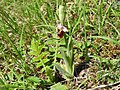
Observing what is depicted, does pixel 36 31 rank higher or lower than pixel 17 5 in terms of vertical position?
lower

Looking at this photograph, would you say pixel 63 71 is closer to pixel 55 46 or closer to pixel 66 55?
pixel 66 55

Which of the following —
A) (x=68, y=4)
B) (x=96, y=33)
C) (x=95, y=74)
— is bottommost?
(x=95, y=74)

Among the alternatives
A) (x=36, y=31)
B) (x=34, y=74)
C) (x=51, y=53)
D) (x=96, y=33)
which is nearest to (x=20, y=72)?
(x=34, y=74)

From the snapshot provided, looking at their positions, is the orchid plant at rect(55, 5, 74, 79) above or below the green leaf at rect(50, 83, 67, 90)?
above

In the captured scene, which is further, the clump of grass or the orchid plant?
the clump of grass

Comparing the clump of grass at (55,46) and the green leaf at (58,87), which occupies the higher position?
the clump of grass at (55,46)

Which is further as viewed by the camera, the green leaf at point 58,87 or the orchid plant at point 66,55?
the green leaf at point 58,87

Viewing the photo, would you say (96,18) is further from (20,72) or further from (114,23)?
(20,72)

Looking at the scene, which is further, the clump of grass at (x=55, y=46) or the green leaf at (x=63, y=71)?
the clump of grass at (x=55, y=46)

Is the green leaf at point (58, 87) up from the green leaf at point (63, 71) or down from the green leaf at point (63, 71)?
down

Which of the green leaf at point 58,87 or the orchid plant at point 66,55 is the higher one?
the orchid plant at point 66,55

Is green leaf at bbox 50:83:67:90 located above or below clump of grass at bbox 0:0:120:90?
below
